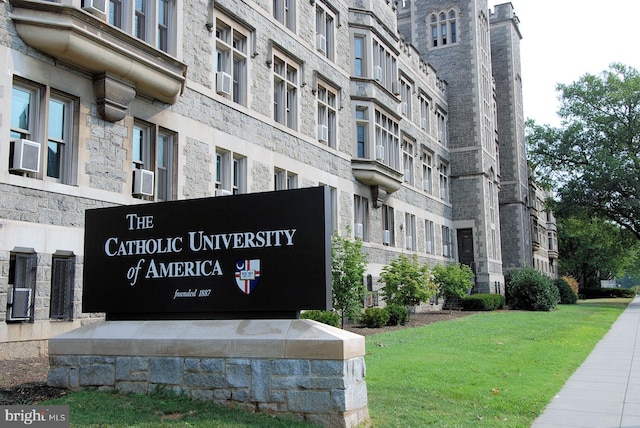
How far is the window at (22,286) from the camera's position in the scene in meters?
10.8

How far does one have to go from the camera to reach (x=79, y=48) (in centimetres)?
1188

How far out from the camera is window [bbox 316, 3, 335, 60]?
22.4 m

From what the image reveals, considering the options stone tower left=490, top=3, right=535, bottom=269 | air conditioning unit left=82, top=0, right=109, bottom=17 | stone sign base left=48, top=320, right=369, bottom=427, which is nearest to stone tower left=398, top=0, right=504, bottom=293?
stone tower left=490, top=3, right=535, bottom=269

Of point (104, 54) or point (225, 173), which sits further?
point (225, 173)

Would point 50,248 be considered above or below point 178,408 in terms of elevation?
above

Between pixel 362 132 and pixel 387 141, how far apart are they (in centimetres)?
215

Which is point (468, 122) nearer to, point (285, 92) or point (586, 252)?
point (285, 92)

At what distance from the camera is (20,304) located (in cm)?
1088

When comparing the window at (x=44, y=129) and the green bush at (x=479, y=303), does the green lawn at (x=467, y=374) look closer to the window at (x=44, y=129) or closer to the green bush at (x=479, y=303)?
the window at (x=44, y=129)

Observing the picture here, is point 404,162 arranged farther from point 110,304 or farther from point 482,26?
point 110,304

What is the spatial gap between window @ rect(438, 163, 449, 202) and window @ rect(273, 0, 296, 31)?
59.3ft

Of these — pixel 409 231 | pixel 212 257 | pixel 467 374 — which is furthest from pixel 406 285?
pixel 212 257

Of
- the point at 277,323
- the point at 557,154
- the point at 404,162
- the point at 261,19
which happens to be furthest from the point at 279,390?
the point at 557,154

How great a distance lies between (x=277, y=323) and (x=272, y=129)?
12.2 meters
